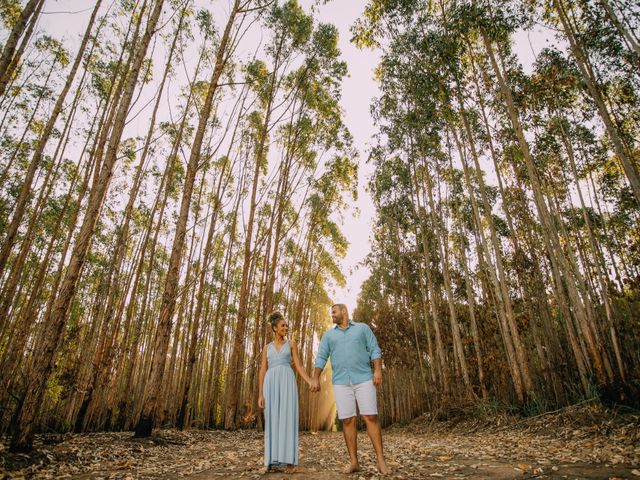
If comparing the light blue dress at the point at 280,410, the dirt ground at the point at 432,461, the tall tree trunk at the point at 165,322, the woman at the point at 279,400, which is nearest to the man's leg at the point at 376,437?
the dirt ground at the point at 432,461

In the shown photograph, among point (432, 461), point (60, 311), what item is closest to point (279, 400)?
point (432, 461)

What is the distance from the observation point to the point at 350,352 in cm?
303

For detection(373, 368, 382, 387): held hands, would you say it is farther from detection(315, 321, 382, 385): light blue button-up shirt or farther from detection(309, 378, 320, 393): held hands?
detection(309, 378, 320, 393): held hands

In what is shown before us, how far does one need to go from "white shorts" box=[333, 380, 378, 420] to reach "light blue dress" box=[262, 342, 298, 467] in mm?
603

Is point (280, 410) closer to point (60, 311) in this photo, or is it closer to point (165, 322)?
point (60, 311)

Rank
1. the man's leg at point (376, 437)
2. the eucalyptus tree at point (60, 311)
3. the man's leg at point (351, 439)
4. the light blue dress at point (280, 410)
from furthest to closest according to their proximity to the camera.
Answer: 1. the eucalyptus tree at point (60, 311)
2. the light blue dress at point (280, 410)
3. the man's leg at point (351, 439)
4. the man's leg at point (376, 437)

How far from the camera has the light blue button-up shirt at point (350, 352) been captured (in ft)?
9.71

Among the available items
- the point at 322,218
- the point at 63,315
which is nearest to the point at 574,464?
the point at 63,315

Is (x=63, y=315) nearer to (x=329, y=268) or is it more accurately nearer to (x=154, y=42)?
(x=154, y=42)

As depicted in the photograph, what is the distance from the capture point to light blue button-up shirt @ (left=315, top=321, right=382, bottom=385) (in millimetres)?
2959

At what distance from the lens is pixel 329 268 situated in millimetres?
20141

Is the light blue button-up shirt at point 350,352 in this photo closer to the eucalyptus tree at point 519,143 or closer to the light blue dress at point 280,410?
the light blue dress at point 280,410

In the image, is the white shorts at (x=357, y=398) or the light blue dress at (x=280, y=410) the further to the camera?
the light blue dress at (x=280, y=410)

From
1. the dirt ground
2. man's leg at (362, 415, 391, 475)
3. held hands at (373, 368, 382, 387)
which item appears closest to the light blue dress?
the dirt ground
